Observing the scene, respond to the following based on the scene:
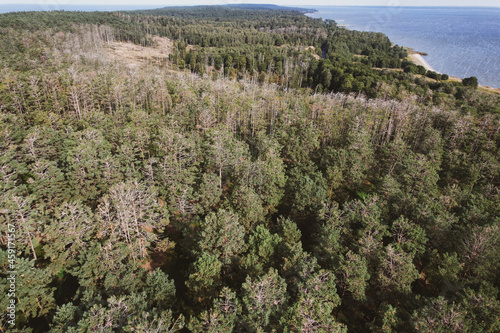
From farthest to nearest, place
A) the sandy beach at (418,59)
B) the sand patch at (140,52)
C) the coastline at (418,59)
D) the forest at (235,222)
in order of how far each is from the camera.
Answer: the sand patch at (140,52)
the sandy beach at (418,59)
the coastline at (418,59)
the forest at (235,222)

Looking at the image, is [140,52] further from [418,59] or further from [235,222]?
[235,222]

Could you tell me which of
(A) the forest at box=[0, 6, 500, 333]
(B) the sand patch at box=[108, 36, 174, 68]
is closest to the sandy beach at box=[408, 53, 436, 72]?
(A) the forest at box=[0, 6, 500, 333]

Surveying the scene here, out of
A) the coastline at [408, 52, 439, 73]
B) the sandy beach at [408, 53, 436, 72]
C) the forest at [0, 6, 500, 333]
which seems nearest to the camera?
the forest at [0, 6, 500, 333]

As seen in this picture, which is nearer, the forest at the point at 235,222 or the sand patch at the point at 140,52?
the forest at the point at 235,222

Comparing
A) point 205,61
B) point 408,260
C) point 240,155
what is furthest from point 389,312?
point 205,61

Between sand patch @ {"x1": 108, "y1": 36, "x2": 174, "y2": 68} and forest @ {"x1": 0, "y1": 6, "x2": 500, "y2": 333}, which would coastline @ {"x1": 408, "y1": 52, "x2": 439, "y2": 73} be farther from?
sand patch @ {"x1": 108, "y1": 36, "x2": 174, "y2": 68}

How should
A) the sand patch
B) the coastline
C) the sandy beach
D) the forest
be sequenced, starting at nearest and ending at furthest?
the forest, the coastline, the sandy beach, the sand patch

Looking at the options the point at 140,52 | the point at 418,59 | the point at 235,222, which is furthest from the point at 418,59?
the point at 235,222

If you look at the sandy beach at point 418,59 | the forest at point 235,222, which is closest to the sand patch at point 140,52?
the forest at point 235,222

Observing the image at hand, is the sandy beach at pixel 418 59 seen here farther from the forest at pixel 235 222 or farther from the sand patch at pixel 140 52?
the sand patch at pixel 140 52

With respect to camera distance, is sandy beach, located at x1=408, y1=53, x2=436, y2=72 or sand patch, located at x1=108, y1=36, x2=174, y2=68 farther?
sand patch, located at x1=108, y1=36, x2=174, y2=68
